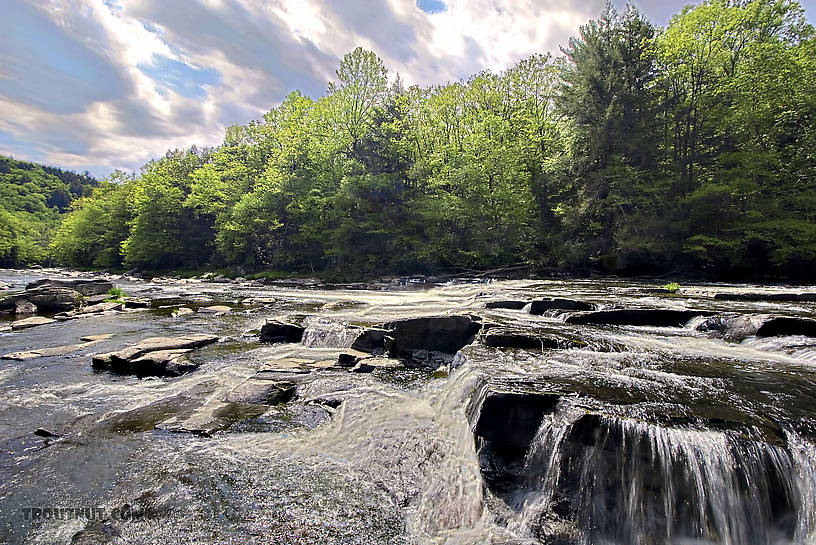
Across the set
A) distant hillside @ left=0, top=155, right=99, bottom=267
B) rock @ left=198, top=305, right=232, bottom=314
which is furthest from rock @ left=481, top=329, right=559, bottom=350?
distant hillside @ left=0, top=155, right=99, bottom=267

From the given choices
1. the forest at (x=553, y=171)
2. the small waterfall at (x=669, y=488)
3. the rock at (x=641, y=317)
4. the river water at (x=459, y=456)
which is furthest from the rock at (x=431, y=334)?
the forest at (x=553, y=171)

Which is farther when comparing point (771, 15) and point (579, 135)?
point (579, 135)

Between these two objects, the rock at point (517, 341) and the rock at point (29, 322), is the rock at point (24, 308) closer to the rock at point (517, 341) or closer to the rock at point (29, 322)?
the rock at point (29, 322)

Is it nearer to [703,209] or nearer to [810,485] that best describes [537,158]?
[703,209]

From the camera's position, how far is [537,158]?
103ft

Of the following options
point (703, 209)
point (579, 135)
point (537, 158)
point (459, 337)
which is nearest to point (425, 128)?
point (537, 158)

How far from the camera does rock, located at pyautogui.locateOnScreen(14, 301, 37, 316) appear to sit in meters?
15.1

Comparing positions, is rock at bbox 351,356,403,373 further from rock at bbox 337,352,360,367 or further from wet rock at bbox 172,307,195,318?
wet rock at bbox 172,307,195,318

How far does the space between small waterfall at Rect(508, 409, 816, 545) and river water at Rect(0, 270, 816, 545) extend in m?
0.01

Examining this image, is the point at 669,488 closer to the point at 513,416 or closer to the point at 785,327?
the point at 513,416

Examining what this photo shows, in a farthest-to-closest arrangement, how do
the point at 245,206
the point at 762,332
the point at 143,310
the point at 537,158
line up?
the point at 245,206 < the point at 537,158 < the point at 143,310 < the point at 762,332

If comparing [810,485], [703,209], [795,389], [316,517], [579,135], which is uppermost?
[579,135]

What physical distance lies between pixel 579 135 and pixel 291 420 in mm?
26282

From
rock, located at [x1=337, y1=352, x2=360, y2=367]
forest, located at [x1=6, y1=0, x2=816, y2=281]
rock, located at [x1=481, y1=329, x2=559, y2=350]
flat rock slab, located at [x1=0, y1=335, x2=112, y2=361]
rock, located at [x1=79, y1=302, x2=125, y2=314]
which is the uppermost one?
forest, located at [x1=6, y1=0, x2=816, y2=281]
